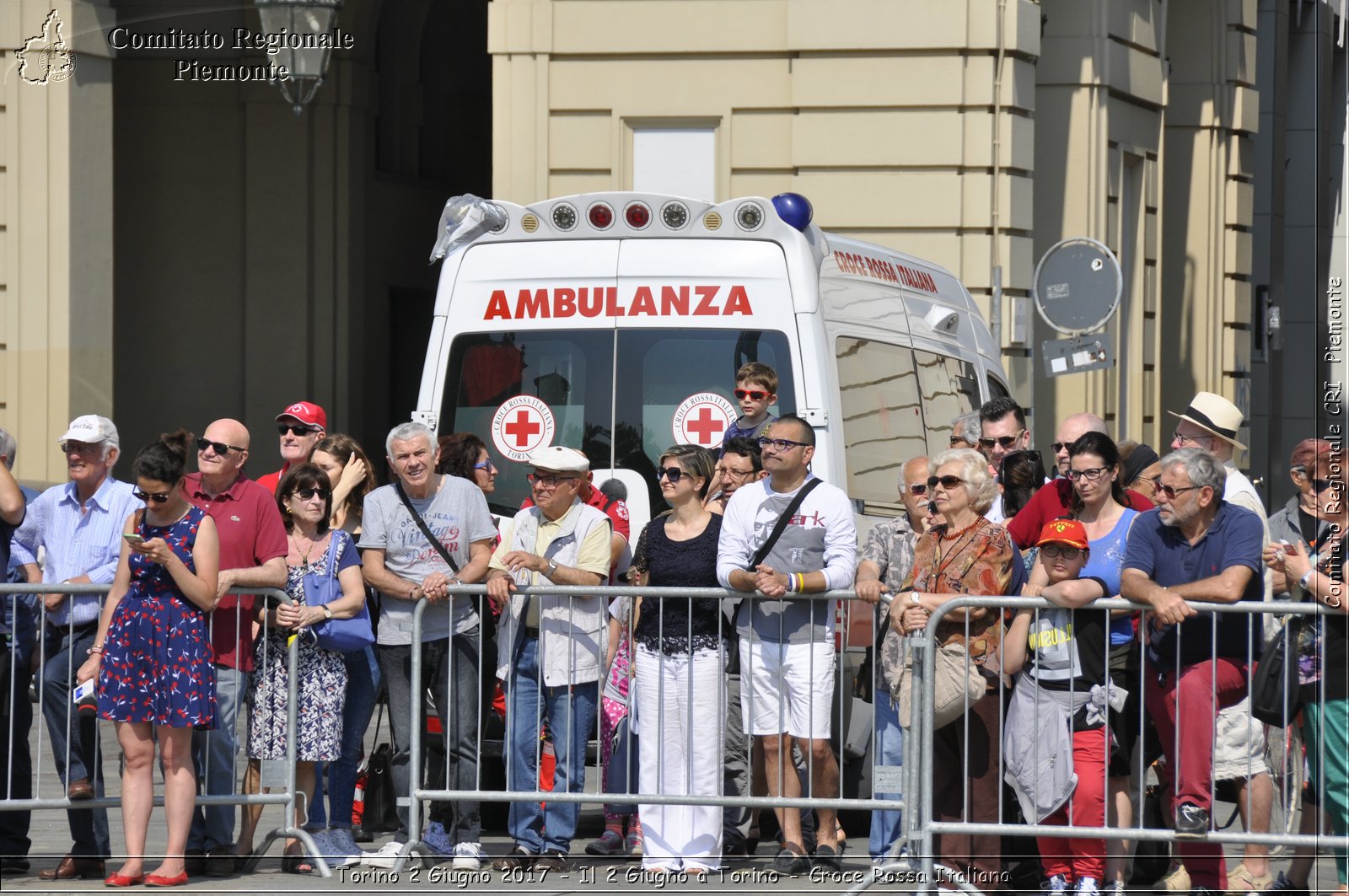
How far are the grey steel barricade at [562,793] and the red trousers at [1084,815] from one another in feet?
2.04

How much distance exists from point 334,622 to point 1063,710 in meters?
3.01

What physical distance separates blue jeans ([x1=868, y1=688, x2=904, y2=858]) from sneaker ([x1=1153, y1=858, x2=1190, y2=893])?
3.45 ft

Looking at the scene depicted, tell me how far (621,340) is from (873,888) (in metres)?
2.94

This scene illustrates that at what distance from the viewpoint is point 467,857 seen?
8016 mm

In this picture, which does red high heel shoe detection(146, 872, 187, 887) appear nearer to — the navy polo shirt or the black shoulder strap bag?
the black shoulder strap bag

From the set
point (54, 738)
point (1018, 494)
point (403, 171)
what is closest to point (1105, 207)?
point (403, 171)

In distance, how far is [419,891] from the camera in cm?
756

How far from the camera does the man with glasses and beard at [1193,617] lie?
713 cm

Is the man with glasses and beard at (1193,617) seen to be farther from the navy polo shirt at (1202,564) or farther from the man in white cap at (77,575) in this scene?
the man in white cap at (77,575)

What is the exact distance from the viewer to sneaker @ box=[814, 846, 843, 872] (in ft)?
25.9

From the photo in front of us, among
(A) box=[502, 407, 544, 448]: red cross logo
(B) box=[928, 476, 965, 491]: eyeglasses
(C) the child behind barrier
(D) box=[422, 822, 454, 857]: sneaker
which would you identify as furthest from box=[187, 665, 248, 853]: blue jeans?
(C) the child behind barrier

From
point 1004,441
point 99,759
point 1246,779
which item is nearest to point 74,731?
point 99,759

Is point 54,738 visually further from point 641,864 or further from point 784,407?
point 784,407

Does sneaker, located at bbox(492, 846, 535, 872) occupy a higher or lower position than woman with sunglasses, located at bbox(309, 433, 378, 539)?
lower
